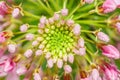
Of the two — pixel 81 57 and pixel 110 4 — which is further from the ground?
pixel 110 4

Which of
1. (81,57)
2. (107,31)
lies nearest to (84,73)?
(81,57)

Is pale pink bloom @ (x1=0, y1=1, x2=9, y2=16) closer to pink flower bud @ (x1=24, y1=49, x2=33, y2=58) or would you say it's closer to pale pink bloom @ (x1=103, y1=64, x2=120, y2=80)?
pink flower bud @ (x1=24, y1=49, x2=33, y2=58)

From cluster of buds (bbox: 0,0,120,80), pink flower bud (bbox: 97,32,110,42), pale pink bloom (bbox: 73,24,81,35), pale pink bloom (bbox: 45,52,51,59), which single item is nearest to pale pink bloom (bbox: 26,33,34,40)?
cluster of buds (bbox: 0,0,120,80)

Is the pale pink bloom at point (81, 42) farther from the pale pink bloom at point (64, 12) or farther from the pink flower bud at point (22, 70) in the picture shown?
the pink flower bud at point (22, 70)

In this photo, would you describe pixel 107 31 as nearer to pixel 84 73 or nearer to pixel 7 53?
pixel 84 73

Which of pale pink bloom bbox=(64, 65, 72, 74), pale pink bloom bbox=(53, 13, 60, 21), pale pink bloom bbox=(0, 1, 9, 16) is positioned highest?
pale pink bloom bbox=(0, 1, 9, 16)

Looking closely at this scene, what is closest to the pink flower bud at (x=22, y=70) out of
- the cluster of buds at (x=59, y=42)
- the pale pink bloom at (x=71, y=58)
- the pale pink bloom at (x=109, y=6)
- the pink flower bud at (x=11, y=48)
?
the cluster of buds at (x=59, y=42)
